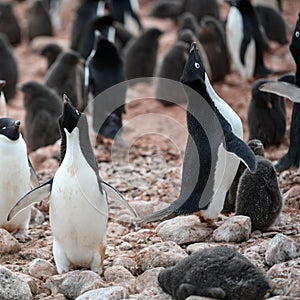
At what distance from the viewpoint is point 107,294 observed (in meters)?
4.45

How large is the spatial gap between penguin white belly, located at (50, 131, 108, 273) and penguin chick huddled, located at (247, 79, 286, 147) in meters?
3.26

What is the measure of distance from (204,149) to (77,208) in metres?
1.03

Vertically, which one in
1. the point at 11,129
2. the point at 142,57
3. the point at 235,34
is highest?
the point at 11,129

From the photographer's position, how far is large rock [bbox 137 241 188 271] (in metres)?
4.93

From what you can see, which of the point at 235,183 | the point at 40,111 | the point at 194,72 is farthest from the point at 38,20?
the point at 194,72

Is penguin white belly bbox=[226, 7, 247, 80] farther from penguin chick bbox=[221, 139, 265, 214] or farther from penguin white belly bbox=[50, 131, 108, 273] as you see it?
penguin white belly bbox=[50, 131, 108, 273]

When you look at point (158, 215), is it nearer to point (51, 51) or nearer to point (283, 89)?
point (283, 89)

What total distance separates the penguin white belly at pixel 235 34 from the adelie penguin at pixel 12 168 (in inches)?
206

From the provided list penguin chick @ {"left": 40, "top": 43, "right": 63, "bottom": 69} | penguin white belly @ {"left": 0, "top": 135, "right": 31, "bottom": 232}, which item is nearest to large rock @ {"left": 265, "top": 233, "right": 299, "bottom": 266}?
penguin white belly @ {"left": 0, "top": 135, "right": 31, "bottom": 232}

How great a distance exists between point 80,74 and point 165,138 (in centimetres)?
206

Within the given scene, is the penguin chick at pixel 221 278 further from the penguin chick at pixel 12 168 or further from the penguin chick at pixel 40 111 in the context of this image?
the penguin chick at pixel 40 111

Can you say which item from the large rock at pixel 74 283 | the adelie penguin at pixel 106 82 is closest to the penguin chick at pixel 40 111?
the adelie penguin at pixel 106 82

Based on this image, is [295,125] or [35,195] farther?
[295,125]

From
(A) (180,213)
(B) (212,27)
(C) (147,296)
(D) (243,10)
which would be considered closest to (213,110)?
(A) (180,213)
